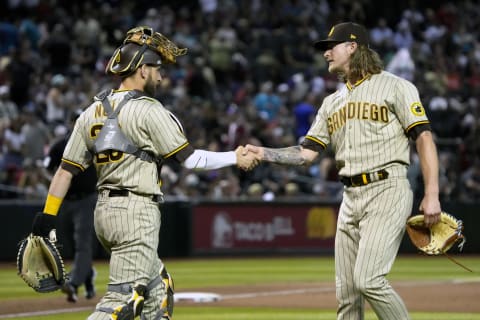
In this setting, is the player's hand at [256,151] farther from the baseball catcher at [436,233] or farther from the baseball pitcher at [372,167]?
the baseball catcher at [436,233]

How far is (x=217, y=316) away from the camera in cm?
1093

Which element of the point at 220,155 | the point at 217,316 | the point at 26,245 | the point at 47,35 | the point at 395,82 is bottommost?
the point at 217,316

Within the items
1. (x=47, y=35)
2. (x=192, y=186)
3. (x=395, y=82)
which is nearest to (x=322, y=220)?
(x=192, y=186)

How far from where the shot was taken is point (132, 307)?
637 cm

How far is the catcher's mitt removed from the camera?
6.68 meters

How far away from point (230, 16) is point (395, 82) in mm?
19839

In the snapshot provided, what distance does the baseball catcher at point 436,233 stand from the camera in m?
6.96

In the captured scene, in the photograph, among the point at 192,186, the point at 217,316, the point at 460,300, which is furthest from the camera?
the point at 192,186

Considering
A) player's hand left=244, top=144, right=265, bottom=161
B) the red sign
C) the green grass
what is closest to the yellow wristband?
player's hand left=244, top=144, right=265, bottom=161

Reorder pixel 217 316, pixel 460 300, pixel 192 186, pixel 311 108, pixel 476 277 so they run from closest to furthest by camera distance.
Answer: pixel 217 316 → pixel 460 300 → pixel 476 277 → pixel 192 186 → pixel 311 108

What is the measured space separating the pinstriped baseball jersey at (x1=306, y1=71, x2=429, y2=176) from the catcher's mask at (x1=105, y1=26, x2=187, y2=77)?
1317mm

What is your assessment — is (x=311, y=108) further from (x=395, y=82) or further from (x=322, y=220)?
(x=395, y=82)

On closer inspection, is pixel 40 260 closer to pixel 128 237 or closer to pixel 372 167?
pixel 128 237

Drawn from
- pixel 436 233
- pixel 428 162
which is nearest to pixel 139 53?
pixel 428 162
